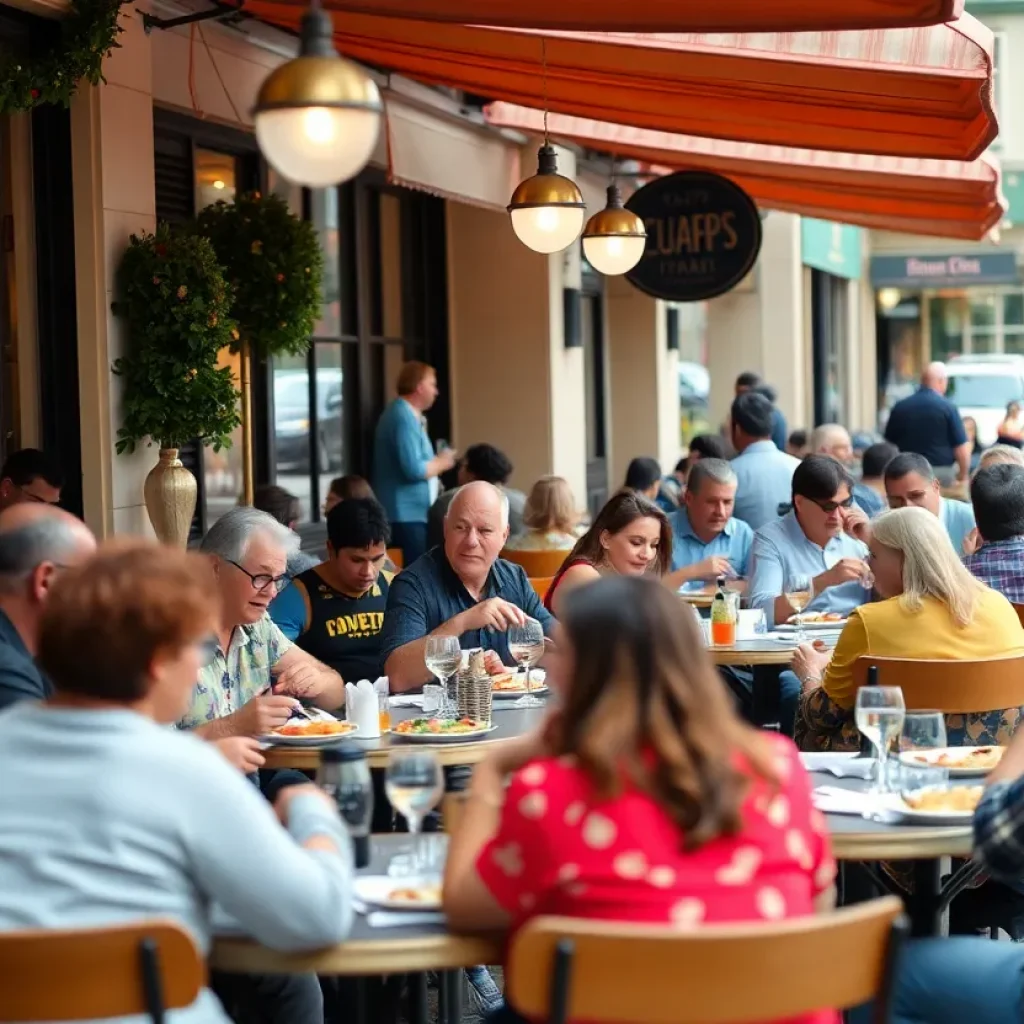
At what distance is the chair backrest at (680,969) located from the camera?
8.31ft

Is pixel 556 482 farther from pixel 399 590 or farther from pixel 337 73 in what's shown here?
pixel 337 73

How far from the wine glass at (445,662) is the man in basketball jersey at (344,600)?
110 centimetres

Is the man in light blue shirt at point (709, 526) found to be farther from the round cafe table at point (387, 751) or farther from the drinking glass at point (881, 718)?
the drinking glass at point (881, 718)

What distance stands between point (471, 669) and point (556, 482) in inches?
149

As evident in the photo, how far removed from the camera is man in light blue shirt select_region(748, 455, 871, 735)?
7160 mm

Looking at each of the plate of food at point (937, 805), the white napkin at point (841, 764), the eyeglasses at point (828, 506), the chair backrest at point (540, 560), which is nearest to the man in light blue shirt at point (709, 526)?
the eyeglasses at point (828, 506)

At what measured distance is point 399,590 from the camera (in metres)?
5.67

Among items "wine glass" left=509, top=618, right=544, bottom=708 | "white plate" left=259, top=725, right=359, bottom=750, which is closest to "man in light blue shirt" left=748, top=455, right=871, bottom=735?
"wine glass" left=509, top=618, right=544, bottom=708

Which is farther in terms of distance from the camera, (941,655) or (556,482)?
(556,482)

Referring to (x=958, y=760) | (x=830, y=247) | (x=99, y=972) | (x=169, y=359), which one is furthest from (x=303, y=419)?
(x=830, y=247)

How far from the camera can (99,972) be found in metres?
2.62

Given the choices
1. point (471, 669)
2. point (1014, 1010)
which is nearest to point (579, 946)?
point (1014, 1010)

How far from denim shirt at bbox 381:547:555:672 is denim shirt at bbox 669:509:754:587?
2198mm

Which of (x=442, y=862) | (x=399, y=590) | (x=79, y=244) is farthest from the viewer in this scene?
(x=79, y=244)
